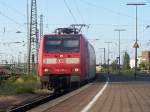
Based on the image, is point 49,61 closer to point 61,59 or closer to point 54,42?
point 61,59

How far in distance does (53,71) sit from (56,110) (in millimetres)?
14984

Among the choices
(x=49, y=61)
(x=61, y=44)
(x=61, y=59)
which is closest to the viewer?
(x=49, y=61)

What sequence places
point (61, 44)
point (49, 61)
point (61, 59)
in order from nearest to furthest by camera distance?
1. point (49, 61)
2. point (61, 59)
3. point (61, 44)

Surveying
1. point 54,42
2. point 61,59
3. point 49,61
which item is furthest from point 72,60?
point 54,42

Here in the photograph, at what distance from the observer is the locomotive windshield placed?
33.2 m

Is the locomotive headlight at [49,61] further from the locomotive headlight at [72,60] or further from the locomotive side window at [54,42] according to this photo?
the locomotive side window at [54,42]

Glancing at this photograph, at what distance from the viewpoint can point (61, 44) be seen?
109ft

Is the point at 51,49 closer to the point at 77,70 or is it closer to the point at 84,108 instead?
the point at 77,70

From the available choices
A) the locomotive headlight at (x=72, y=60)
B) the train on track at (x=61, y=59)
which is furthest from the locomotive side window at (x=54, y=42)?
the locomotive headlight at (x=72, y=60)

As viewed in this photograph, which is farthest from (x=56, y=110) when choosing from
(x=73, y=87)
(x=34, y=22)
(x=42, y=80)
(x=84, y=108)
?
(x=34, y=22)

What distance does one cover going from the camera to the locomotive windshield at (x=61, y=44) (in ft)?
109

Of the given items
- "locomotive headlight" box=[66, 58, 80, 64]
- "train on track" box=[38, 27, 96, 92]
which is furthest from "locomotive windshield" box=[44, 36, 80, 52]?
"locomotive headlight" box=[66, 58, 80, 64]

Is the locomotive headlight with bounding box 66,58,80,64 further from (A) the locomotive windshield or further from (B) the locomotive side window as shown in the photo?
(B) the locomotive side window

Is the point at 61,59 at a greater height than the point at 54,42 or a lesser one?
lesser
